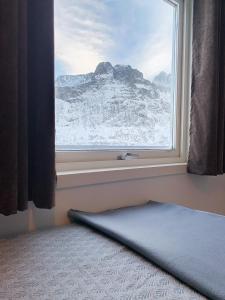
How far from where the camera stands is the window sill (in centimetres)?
95

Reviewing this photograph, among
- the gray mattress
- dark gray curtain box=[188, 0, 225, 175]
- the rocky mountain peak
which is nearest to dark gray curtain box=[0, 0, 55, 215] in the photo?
the gray mattress

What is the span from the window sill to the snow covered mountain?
16cm

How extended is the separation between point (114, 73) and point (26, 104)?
623 mm

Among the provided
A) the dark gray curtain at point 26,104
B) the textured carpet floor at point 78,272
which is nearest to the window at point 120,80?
the dark gray curtain at point 26,104

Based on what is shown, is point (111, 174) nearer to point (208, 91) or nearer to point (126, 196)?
point (126, 196)

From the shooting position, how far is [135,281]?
54cm

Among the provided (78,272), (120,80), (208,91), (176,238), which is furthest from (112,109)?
(78,272)

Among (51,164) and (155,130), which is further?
(155,130)

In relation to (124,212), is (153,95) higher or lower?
higher

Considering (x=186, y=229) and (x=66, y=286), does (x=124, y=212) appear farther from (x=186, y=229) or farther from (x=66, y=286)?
(x=66, y=286)

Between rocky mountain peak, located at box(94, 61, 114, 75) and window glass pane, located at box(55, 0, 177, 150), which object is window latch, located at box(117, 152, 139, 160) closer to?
window glass pane, located at box(55, 0, 177, 150)

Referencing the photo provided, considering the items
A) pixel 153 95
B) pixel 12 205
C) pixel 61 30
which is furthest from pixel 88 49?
pixel 12 205

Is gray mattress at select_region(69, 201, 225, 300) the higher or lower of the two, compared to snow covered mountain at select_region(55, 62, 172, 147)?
lower

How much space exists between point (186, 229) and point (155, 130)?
0.73 metres
